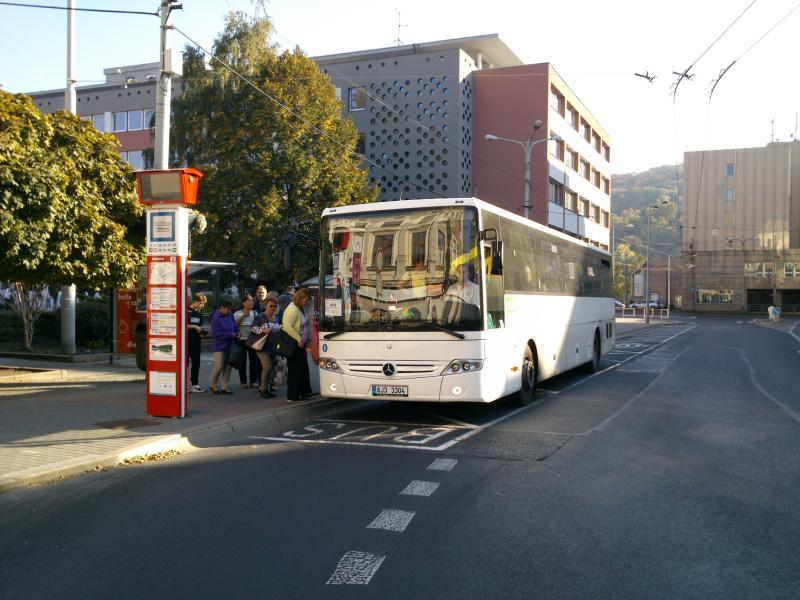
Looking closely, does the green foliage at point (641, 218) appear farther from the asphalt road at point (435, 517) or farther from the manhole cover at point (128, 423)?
the manhole cover at point (128, 423)

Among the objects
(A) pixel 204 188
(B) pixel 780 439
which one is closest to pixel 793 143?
(A) pixel 204 188

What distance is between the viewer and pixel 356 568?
4.70 metres

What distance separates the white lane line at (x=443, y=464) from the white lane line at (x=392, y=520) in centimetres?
155

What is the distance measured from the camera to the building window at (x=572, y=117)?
55.5 meters

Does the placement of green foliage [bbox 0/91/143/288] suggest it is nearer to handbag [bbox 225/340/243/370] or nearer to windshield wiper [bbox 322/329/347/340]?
handbag [bbox 225/340/243/370]

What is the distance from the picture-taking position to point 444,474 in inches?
288

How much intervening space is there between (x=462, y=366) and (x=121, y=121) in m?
48.8

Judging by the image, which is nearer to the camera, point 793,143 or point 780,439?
point 780,439

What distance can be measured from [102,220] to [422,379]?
273 inches

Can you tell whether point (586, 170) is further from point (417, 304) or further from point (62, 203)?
point (417, 304)

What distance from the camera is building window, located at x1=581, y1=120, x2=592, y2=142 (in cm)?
6078

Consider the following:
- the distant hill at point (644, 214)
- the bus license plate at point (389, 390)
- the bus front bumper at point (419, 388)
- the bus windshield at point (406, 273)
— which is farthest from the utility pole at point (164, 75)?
the distant hill at point (644, 214)

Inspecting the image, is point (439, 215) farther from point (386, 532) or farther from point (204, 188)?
point (204, 188)

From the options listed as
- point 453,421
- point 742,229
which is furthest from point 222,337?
point 742,229
